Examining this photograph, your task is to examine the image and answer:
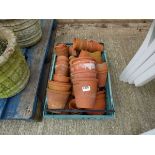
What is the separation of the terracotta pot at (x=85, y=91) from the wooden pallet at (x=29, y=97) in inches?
13.2

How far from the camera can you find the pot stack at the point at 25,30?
1529 millimetres

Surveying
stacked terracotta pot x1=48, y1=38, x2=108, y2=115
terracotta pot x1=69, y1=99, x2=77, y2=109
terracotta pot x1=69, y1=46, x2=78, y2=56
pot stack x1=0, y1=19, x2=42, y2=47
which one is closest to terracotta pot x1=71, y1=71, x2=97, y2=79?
stacked terracotta pot x1=48, y1=38, x2=108, y2=115

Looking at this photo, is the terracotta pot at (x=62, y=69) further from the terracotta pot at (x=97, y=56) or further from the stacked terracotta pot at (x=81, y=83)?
the terracotta pot at (x=97, y=56)

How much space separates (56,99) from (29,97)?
230 millimetres

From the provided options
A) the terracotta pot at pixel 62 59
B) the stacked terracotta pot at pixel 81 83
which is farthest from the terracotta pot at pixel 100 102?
the terracotta pot at pixel 62 59

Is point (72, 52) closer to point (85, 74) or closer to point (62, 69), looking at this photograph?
point (62, 69)

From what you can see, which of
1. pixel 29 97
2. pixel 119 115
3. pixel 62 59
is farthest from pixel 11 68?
pixel 119 115

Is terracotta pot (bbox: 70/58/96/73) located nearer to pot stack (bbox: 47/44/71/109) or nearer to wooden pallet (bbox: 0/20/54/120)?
pot stack (bbox: 47/44/71/109)

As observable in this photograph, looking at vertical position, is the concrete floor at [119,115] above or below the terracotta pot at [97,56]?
below

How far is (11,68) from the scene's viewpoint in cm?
122
